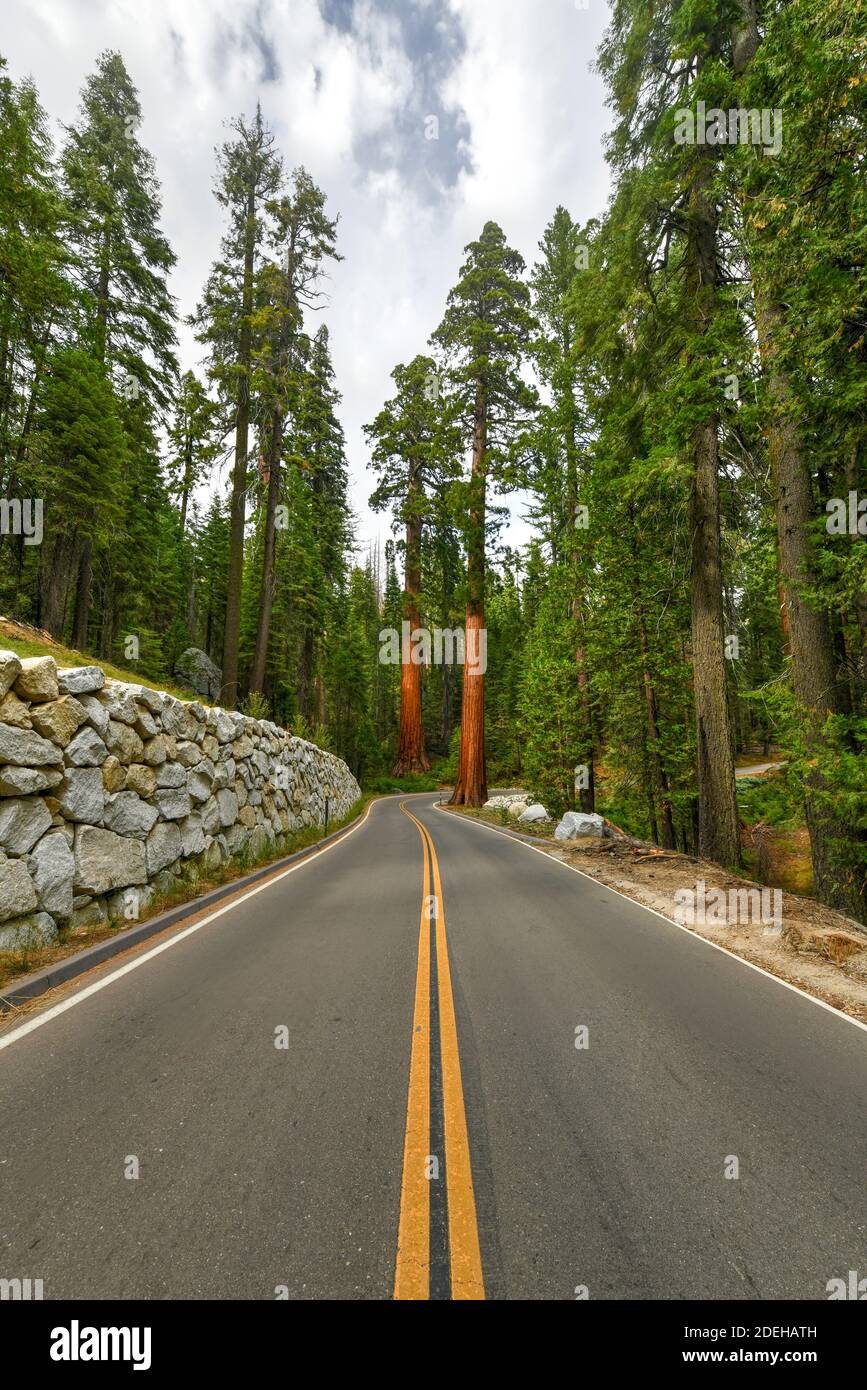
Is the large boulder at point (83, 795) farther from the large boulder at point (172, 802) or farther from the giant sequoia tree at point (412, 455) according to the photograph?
the giant sequoia tree at point (412, 455)

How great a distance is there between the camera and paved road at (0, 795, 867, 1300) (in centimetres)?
198

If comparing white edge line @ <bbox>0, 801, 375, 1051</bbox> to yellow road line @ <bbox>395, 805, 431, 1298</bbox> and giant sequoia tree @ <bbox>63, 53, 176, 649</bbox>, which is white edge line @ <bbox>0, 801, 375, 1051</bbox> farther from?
giant sequoia tree @ <bbox>63, 53, 176, 649</bbox>

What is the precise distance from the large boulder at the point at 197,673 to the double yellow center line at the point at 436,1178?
25.0 metres

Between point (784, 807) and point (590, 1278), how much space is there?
420 inches

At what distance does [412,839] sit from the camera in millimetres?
14172

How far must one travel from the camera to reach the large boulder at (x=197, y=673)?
86.1 ft

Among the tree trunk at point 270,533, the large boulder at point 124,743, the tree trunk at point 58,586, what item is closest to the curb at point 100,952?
the large boulder at point 124,743

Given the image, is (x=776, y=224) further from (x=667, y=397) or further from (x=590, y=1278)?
(x=590, y=1278)

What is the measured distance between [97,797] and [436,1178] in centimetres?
499

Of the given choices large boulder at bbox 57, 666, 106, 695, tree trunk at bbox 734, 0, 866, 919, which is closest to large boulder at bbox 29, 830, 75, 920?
large boulder at bbox 57, 666, 106, 695

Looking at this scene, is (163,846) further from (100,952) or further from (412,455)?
(412,455)

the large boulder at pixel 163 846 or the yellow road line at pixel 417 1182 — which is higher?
the large boulder at pixel 163 846

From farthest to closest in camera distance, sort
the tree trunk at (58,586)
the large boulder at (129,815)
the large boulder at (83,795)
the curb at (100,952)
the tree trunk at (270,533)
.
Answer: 1. the tree trunk at (270,533)
2. the tree trunk at (58,586)
3. the large boulder at (129,815)
4. the large boulder at (83,795)
5. the curb at (100,952)

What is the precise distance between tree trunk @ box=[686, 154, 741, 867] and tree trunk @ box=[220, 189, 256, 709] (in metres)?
11.8
